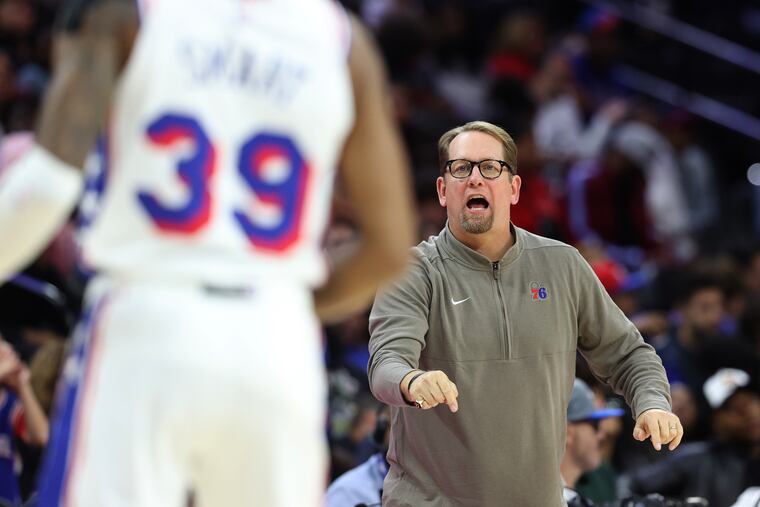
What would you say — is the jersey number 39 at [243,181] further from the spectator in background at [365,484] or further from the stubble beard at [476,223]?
the spectator in background at [365,484]

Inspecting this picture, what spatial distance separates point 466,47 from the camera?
578 inches

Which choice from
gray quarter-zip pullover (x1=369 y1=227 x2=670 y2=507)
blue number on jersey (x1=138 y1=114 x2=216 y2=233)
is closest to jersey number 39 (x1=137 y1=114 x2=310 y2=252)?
blue number on jersey (x1=138 y1=114 x2=216 y2=233)

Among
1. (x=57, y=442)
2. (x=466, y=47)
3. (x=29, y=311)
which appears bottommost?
(x=57, y=442)

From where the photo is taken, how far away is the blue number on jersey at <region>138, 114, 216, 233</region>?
2.88 m

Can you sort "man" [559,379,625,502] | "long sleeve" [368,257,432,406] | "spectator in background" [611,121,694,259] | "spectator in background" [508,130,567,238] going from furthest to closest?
"spectator in background" [611,121,694,259]
"spectator in background" [508,130,567,238]
"man" [559,379,625,502]
"long sleeve" [368,257,432,406]

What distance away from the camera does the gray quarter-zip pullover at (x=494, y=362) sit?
15.4 feet

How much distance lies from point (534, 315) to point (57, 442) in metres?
2.26

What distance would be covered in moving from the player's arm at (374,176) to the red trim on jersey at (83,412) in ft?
2.25

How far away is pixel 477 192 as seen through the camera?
490 cm

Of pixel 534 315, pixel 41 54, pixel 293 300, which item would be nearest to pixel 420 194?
pixel 41 54

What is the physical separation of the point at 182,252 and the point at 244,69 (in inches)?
17.2

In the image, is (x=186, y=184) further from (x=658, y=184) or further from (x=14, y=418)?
(x=658, y=184)

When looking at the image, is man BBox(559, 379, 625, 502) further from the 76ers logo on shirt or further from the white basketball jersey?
the white basketball jersey

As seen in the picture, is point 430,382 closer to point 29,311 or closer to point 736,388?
point 29,311
